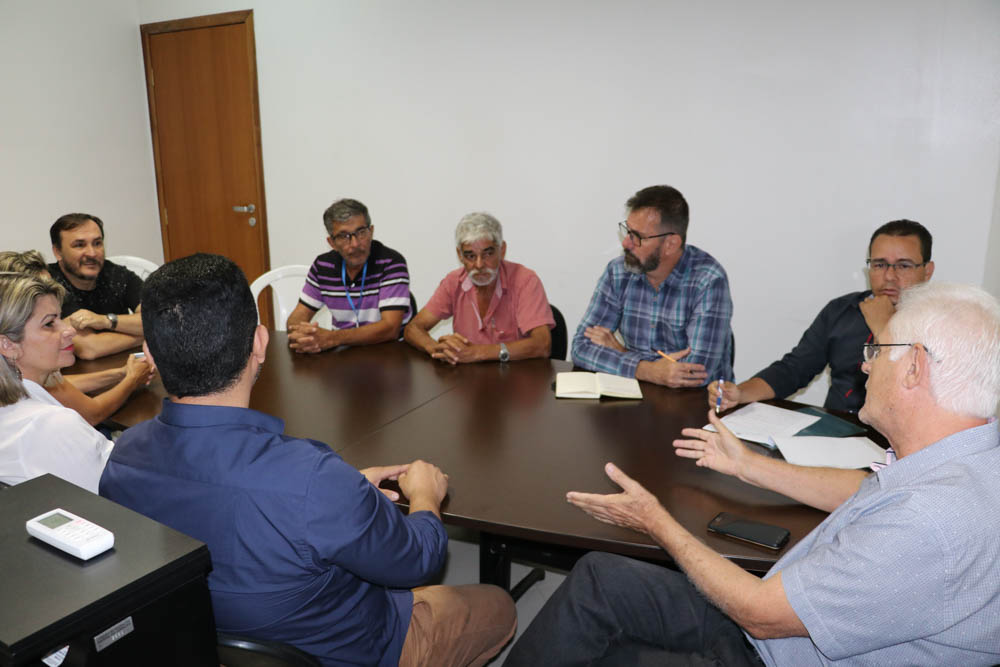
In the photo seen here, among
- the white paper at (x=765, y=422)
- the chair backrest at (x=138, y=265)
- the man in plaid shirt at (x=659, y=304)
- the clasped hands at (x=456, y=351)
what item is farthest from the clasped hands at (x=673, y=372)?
the chair backrest at (x=138, y=265)

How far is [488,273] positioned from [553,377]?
731 mm

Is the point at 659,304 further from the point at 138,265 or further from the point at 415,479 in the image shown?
the point at 138,265

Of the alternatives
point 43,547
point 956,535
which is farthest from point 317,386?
point 956,535

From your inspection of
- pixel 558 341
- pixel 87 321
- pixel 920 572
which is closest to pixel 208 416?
pixel 920 572

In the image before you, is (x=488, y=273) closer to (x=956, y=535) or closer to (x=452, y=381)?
(x=452, y=381)

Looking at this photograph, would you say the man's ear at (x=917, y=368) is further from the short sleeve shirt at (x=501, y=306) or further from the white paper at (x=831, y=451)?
the short sleeve shirt at (x=501, y=306)

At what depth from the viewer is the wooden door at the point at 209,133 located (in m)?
5.11

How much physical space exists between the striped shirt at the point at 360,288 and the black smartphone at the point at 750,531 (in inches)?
83.5

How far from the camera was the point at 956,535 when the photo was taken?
A: 1046 mm

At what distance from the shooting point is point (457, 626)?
1.63 meters

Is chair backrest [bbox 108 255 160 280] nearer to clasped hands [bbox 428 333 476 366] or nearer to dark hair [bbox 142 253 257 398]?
clasped hands [bbox 428 333 476 366]

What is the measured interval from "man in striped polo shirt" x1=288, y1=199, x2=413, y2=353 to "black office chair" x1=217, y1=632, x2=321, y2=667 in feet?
6.98

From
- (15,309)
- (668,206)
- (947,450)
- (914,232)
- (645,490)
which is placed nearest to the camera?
(947,450)

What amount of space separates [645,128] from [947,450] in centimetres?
307
